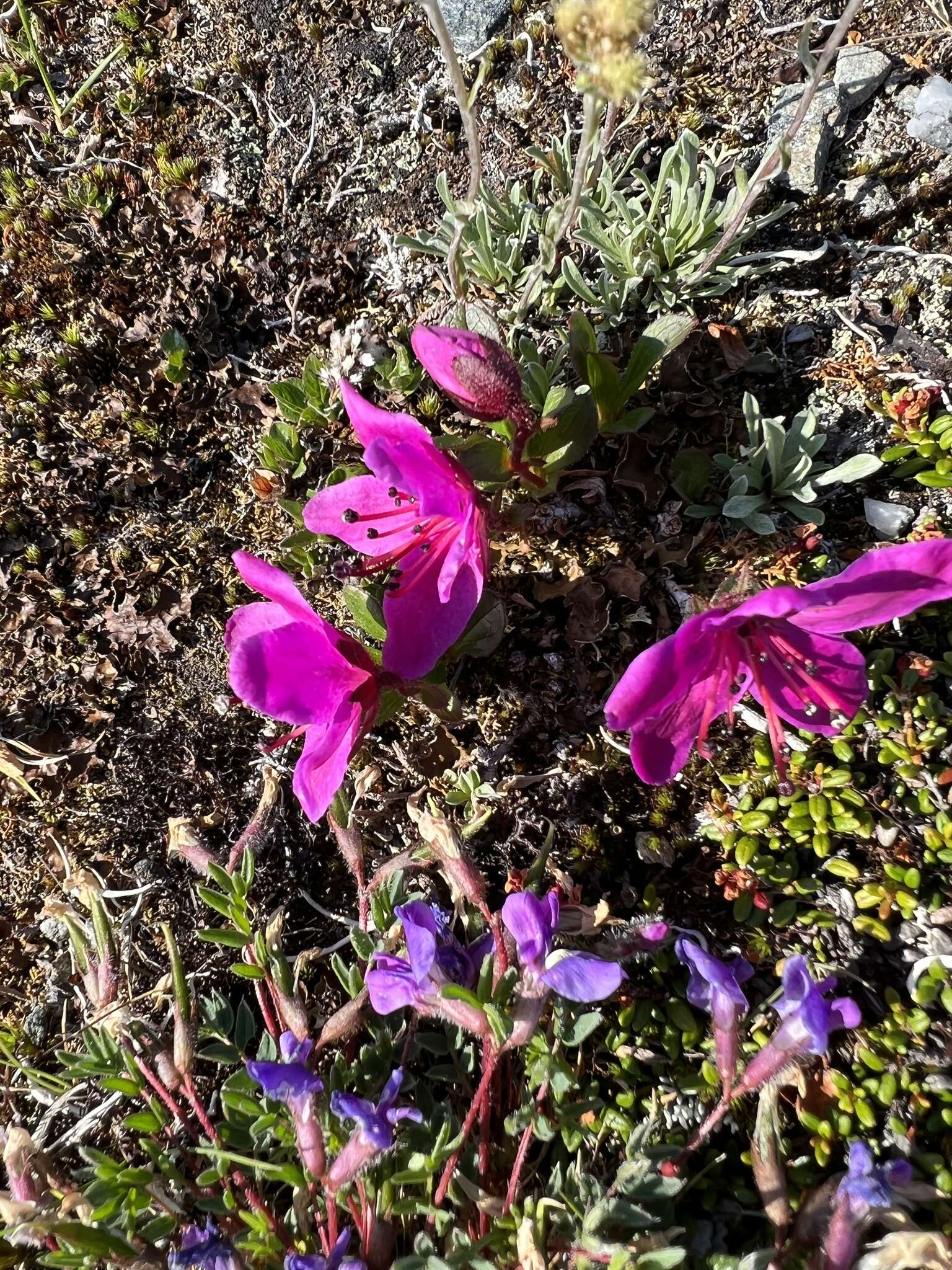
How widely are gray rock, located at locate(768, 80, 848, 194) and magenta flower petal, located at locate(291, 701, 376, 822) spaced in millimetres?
2258

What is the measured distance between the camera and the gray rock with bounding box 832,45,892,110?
2.97 metres

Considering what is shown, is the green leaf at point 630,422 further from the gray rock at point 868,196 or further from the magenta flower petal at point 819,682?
the gray rock at point 868,196

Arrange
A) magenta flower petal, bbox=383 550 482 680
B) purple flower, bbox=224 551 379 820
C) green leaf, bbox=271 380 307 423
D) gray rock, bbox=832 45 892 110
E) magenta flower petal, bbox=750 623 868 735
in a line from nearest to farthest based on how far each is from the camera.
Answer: purple flower, bbox=224 551 379 820, magenta flower petal, bbox=750 623 868 735, magenta flower petal, bbox=383 550 482 680, green leaf, bbox=271 380 307 423, gray rock, bbox=832 45 892 110

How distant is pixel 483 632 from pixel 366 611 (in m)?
0.35

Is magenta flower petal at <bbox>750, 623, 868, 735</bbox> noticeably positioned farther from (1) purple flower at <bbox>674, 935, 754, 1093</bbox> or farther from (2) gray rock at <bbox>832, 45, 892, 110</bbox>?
(2) gray rock at <bbox>832, 45, 892, 110</bbox>

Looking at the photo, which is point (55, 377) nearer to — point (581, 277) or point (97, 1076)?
point (581, 277)

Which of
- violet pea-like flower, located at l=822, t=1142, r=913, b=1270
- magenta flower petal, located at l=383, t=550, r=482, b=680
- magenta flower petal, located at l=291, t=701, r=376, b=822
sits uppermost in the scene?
magenta flower petal, located at l=383, t=550, r=482, b=680

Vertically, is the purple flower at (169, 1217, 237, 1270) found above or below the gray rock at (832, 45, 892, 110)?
below

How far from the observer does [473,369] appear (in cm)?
213

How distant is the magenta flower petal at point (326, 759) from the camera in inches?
82.6

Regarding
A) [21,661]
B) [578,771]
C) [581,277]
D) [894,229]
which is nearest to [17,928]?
[21,661]

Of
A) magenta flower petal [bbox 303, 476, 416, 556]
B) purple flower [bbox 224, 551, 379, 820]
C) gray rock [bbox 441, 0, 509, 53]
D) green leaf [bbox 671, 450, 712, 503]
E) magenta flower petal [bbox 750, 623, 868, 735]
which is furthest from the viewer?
gray rock [bbox 441, 0, 509, 53]

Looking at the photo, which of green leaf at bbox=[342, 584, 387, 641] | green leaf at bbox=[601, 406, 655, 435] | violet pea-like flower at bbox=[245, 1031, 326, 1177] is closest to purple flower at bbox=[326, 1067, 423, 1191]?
violet pea-like flower at bbox=[245, 1031, 326, 1177]

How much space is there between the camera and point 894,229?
9.58 feet
